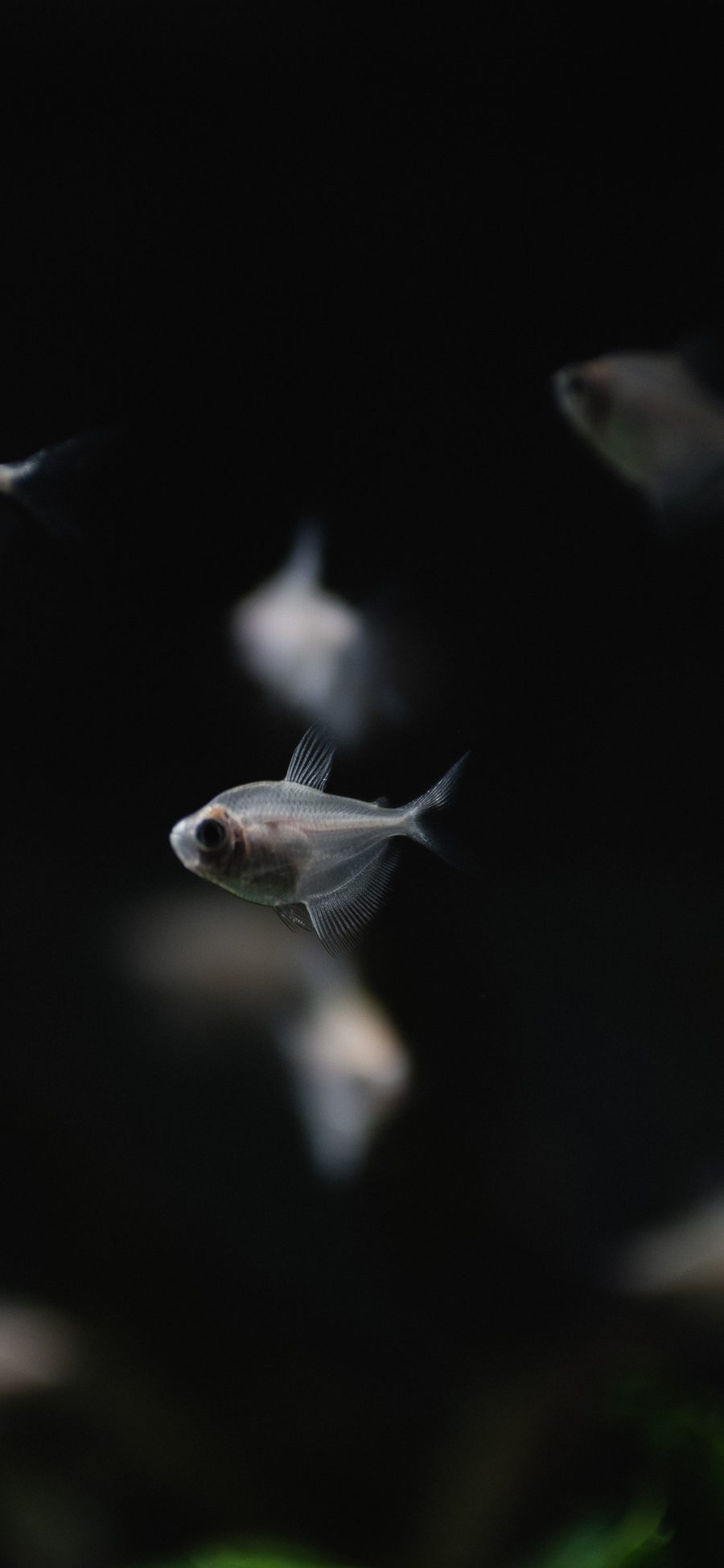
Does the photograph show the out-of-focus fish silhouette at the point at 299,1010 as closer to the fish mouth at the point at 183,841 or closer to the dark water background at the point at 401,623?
the dark water background at the point at 401,623

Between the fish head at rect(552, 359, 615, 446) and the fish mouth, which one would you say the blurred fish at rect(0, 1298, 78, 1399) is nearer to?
the fish mouth

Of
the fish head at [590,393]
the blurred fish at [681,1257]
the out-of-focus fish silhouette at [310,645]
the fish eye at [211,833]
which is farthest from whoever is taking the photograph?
the blurred fish at [681,1257]

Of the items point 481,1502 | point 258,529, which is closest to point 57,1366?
point 481,1502

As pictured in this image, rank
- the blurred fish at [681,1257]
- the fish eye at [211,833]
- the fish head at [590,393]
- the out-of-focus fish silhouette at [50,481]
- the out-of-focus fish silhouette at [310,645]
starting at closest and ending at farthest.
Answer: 1. the fish eye at [211,833]
2. the out-of-focus fish silhouette at [50,481]
3. the fish head at [590,393]
4. the out-of-focus fish silhouette at [310,645]
5. the blurred fish at [681,1257]

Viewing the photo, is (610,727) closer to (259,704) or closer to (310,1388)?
(259,704)

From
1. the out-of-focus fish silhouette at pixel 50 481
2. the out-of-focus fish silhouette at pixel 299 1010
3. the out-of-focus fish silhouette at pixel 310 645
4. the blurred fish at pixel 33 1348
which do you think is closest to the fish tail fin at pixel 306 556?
the out-of-focus fish silhouette at pixel 310 645

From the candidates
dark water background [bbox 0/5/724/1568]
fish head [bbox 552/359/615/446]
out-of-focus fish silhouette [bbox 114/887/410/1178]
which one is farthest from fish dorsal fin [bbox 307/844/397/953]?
out-of-focus fish silhouette [bbox 114/887/410/1178]

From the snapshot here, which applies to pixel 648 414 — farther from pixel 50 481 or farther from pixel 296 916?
pixel 296 916

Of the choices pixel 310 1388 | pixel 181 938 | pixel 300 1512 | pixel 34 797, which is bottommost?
pixel 300 1512
